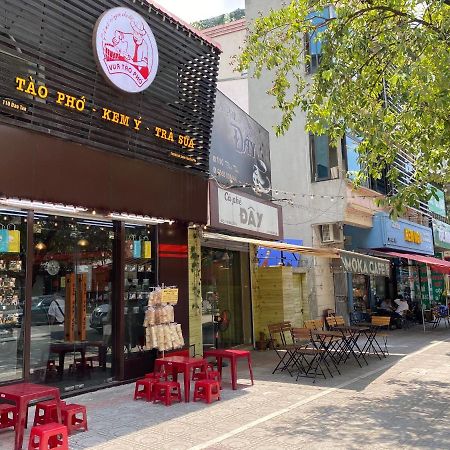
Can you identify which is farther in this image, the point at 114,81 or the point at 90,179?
the point at 114,81

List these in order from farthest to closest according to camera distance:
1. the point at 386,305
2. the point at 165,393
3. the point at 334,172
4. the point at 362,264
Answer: the point at 386,305, the point at 334,172, the point at 362,264, the point at 165,393

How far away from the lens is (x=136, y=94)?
28.5 ft

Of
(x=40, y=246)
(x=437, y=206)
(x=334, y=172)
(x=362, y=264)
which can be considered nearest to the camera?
(x=40, y=246)

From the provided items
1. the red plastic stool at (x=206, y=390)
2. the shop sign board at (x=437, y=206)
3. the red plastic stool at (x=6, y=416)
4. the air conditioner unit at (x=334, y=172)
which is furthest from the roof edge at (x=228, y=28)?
the red plastic stool at (x=6, y=416)

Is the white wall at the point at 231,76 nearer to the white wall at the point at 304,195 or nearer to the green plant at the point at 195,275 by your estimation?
the white wall at the point at 304,195

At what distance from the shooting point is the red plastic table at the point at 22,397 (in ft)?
17.2

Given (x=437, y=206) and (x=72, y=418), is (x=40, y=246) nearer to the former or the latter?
(x=72, y=418)

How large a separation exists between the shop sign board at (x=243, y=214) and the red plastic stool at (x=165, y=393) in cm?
380

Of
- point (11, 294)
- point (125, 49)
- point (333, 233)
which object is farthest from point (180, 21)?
point (333, 233)

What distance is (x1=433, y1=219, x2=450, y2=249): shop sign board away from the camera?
2763 centimetres

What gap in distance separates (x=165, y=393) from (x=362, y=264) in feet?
20.1

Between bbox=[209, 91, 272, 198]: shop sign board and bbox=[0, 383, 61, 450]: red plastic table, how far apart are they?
23.5 feet

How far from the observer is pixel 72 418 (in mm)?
5844

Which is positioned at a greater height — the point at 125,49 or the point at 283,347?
the point at 125,49
